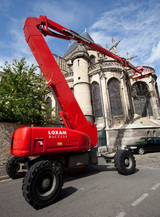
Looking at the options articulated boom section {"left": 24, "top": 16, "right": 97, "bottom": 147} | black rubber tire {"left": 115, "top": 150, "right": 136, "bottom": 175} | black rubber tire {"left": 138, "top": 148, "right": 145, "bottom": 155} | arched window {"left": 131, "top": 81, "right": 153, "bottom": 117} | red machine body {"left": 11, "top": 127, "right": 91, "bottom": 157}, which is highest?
arched window {"left": 131, "top": 81, "right": 153, "bottom": 117}

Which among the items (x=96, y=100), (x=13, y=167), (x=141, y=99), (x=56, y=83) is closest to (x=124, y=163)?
(x=56, y=83)

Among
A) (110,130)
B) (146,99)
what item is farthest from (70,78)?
(146,99)

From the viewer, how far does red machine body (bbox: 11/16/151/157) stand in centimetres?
324

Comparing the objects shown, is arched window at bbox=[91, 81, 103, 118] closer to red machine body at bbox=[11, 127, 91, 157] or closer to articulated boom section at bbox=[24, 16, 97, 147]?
articulated boom section at bbox=[24, 16, 97, 147]

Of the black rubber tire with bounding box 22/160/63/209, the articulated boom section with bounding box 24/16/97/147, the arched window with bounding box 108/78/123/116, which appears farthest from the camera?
the arched window with bounding box 108/78/123/116

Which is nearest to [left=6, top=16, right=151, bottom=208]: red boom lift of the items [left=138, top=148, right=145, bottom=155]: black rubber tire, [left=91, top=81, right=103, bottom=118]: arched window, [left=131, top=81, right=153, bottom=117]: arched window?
[left=138, top=148, right=145, bottom=155]: black rubber tire

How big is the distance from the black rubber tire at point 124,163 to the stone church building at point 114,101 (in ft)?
26.8

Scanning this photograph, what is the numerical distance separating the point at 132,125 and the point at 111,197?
13043 mm

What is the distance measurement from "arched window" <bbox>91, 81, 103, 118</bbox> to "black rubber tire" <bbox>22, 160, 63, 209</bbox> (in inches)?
548

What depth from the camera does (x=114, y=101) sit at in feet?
53.5

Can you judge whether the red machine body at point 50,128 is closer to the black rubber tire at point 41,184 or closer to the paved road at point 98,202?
the black rubber tire at point 41,184

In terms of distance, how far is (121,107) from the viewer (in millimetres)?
16141

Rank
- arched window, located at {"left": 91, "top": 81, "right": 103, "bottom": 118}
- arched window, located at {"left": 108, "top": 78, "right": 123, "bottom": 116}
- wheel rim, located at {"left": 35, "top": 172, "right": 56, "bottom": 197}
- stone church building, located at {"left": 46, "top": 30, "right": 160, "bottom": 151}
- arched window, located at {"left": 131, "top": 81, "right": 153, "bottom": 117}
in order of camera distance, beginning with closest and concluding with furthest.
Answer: wheel rim, located at {"left": 35, "top": 172, "right": 56, "bottom": 197}, stone church building, located at {"left": 46, "top": 30, "right": 160, "bottom": 151}, arched window, located at {"left": 108, "top": 78, "right": 123, "bottom": 116}, arched window, located at {"left": 91, "top": 81, "right": 103, "bottom": 118}, arched window, located at {"left": 131, "top": 81, "right": 153, "bottom": 117}

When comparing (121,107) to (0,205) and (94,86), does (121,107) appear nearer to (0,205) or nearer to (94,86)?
(94,86)
